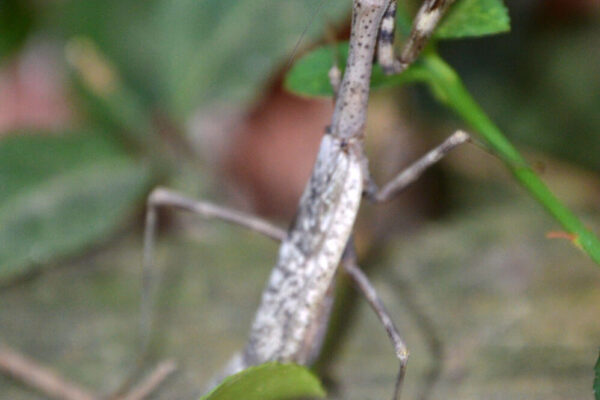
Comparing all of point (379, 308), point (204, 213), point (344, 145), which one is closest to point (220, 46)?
point (204, 213)

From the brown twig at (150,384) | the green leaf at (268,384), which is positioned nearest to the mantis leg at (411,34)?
the green leaf at (268,384)

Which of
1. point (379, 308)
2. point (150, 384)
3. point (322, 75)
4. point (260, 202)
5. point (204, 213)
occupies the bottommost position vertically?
point (260, 202)

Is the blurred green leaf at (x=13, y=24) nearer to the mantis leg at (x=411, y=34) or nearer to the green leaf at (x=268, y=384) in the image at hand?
the mantis leg at (x=411, y=34)

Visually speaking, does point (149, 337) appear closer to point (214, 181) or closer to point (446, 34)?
point (214, 181)

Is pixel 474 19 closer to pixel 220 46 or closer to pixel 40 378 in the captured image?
pixel 220 46

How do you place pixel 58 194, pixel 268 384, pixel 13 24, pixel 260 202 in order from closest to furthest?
pixel 268 384 → pixel 58 194 → pixel 260 202 → pixel 13 24

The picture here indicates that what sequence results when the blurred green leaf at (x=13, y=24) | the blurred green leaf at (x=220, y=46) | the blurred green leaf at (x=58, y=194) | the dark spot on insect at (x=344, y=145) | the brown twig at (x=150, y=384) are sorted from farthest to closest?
the blurred green leaf at (x=13, y=24) < the blurred green leaf at (x=220, y=46) < the blurred green leaf at (x=58, y=194) < the brown twig at (x=150, y=384) < the dark spot on insect at (x=344, y=145)
